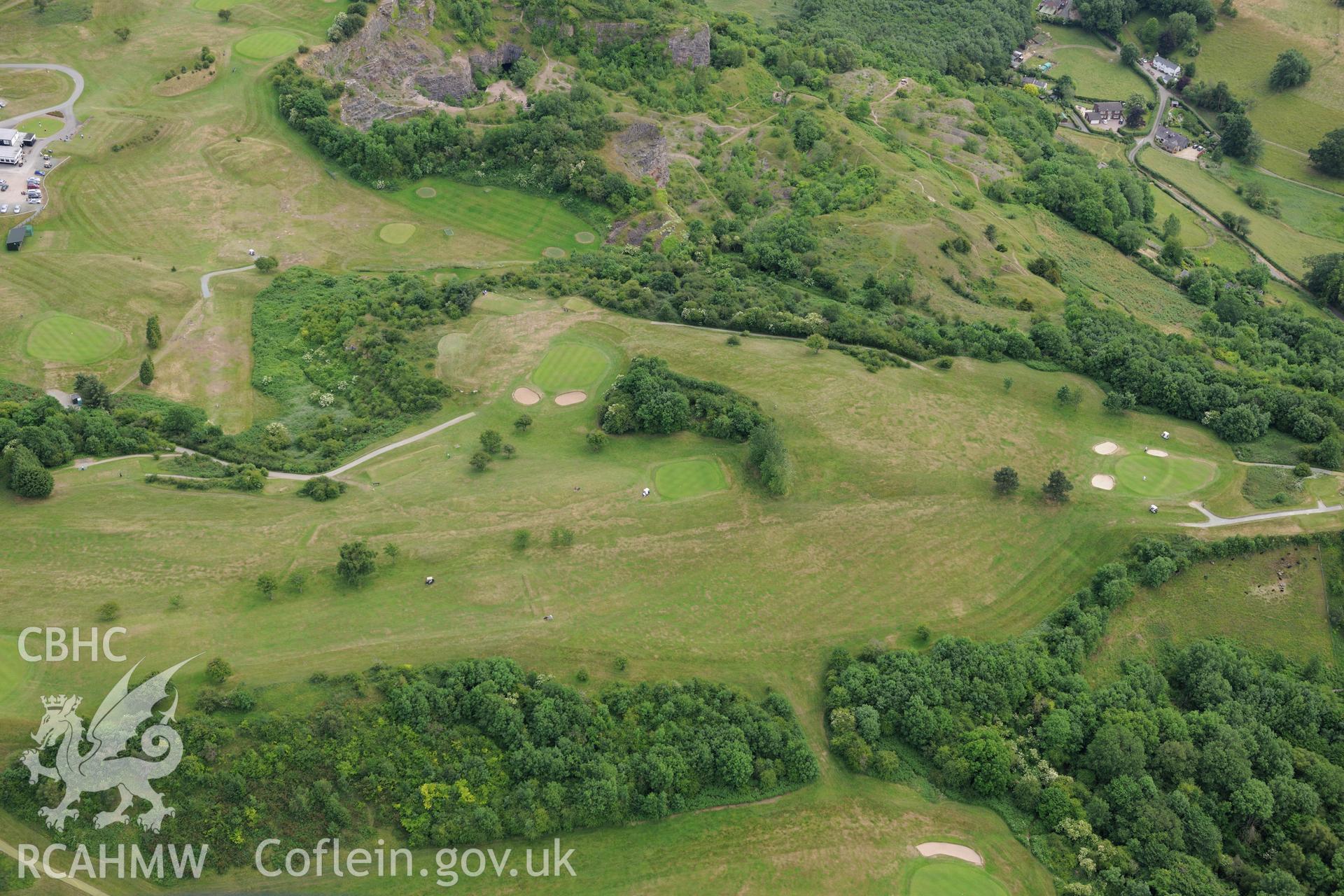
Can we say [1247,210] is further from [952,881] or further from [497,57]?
[952,881]

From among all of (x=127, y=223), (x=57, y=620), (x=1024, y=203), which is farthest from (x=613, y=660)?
(x=1024, y=203)

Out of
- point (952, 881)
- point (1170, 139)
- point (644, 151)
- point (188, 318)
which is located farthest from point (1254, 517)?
point (188, 318)

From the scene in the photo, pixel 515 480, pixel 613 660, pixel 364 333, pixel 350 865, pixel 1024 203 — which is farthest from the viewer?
pixel 1024 203

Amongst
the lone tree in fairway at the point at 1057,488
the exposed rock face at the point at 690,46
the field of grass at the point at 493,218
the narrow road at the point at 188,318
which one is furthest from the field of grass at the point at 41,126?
the lone tree in fairway at the point at 1057,488

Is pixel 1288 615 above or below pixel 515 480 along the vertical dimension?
above

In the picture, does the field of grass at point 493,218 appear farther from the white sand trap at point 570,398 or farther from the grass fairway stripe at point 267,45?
the white sand trap at point 570,398

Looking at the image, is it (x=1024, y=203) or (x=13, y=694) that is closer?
(x=13, y=694)

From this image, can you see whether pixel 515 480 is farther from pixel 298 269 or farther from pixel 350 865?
pixel 298 269

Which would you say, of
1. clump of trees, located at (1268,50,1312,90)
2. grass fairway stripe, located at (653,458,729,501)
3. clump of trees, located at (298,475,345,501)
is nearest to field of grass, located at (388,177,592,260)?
grass fairway stripe, located at (653,458,729,501)
